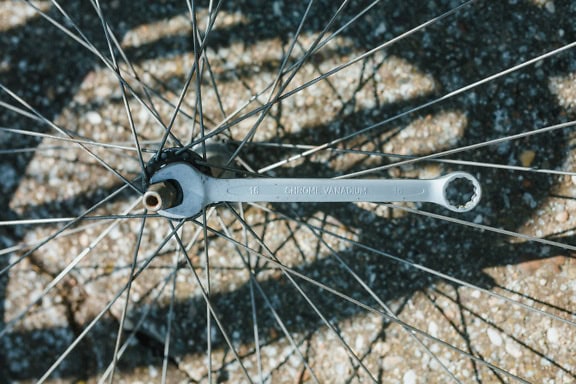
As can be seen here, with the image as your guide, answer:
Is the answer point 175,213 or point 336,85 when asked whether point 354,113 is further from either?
point 175,213

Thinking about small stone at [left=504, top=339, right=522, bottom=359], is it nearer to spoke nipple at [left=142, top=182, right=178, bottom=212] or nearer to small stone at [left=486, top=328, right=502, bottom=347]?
small stone at [left=486, top=328, right=502, bottom=347]

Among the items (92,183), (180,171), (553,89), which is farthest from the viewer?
(92,183)

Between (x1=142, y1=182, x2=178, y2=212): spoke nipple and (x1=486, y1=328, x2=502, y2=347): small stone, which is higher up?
(x1=142, y1=182, x2=178, y2=212): spoke nipple

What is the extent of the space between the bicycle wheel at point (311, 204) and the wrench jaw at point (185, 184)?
51 centimetres

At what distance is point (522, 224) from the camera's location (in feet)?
5.31

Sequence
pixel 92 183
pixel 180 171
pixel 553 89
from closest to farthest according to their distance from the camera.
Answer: pixel 180 171 → pixel 553 89 → pixel 92 183

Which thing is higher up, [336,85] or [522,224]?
[336,85]

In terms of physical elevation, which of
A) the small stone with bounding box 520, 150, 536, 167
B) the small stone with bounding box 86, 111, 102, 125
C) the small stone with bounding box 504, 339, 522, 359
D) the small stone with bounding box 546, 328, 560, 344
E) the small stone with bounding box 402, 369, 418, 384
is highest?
the small stone with bounding box 520, 150, 536, 167

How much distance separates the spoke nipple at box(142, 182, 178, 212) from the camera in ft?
3.13

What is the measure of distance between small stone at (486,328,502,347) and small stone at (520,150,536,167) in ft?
1.59

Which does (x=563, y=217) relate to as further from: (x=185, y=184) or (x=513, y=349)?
(x=185, y=184)

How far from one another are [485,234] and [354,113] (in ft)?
1.69

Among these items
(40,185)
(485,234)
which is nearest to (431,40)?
(485,234)

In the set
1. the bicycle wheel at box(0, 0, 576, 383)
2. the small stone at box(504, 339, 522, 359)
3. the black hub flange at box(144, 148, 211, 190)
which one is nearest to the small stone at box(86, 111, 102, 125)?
the bicycle wheel at box(0, 0, 576, 383)
